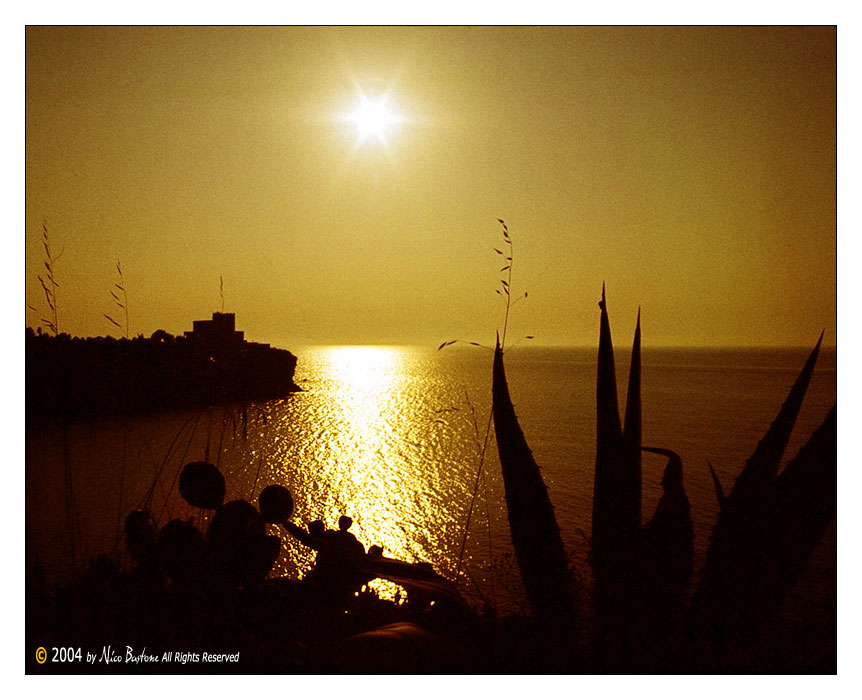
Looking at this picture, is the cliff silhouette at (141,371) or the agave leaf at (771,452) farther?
the cliff silhouette at (141,371)

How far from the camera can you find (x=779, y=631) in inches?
52.0

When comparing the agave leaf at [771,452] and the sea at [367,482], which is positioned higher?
the agave leaf at [771,452]

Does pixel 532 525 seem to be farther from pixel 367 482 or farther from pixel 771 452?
pixel 367 482

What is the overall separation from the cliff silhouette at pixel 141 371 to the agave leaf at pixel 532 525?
684mm

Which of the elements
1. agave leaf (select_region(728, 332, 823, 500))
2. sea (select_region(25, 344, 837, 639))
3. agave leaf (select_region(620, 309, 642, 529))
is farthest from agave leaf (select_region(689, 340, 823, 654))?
sea (select_region(25, 344, 837, 639))

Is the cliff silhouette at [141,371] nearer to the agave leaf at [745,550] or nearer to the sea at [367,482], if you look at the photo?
the sea at [367,482]

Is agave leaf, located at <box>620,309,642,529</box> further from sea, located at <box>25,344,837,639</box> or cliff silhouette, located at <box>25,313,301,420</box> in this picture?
cliff silhouette, located at <box>25,313,301,420</box>

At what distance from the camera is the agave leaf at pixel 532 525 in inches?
43.5

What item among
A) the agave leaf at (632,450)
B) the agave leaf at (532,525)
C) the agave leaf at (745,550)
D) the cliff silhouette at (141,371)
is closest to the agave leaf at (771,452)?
the agave leaf at (745,550)

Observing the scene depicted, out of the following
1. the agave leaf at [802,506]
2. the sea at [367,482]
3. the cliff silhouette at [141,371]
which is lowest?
the sea at [367,482]

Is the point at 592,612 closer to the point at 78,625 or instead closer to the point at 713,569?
the point at 713,569

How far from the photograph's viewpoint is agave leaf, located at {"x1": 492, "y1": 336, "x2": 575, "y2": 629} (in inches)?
43.5
